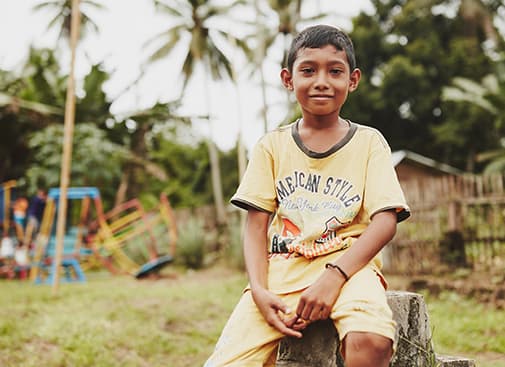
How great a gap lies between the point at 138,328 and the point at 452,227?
536 cm

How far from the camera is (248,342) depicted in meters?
1.80

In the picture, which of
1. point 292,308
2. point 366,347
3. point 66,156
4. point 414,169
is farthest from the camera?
point 414,169

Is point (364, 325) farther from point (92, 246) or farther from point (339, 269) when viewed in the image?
point (92, 246)

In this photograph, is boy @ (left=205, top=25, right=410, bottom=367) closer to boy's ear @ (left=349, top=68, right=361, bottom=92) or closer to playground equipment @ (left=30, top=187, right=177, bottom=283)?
boy's ear @ (left=349, top=68, right=361, bottom=92)

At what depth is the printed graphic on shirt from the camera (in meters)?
1.90

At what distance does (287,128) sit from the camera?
7.05 ft

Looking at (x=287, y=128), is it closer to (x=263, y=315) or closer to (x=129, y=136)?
(x=263, y=315)

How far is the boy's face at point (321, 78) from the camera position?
6.32ft

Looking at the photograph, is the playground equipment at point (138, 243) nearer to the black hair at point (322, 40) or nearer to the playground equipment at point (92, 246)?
the playground equipment at point (92, 246)

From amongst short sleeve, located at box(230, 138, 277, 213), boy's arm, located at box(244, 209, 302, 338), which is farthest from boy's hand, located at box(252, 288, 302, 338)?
short sleeve, located at box(230, 138, 277, 213)

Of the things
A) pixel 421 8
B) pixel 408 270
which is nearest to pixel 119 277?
pixel 408 270

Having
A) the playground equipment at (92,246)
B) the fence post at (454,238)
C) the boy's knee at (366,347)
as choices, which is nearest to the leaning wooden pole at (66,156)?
the playground equipment at (92,246)

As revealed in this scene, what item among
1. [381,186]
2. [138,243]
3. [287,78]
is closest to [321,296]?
[381,186]

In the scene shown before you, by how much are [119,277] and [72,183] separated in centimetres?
661
